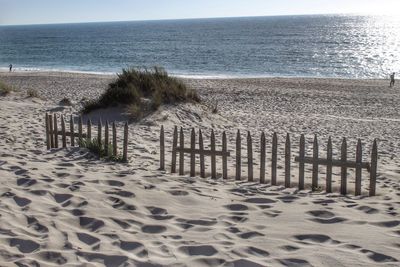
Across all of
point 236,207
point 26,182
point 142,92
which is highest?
point 142,92

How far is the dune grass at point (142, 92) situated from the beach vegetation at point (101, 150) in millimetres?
4845

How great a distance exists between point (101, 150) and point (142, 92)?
646 cm

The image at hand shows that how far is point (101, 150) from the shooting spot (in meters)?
9.22

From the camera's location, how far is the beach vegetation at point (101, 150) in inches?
358

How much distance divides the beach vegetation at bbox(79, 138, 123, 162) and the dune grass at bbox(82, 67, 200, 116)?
15.9ft

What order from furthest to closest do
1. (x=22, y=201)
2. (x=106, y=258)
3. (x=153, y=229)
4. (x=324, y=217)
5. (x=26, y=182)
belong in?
(x=26, y=182)
(x=22, y=201)
(x=324, y=217)
(x=153, y=229)
(x=106, y=258)

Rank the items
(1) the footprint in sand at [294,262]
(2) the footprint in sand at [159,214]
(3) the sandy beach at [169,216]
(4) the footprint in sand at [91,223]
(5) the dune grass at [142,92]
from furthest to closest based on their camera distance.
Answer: (5) the dune grass at [142,92]
(2) the footprint in sand at [159,214]
(4) the footprint in sand at [91,223]
(3) the sandy beach at [169,216]
(1) the footprint in sand at [294,262]

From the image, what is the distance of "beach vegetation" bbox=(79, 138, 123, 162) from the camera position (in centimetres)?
909

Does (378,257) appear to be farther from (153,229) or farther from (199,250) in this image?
(153,229)

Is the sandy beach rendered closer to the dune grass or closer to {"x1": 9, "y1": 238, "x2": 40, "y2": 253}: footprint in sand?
{"x1": 9, "y1": 238, "x2": 40, "y2": 253}: footprint in sand

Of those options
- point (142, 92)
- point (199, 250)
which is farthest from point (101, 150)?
point (142, 92)

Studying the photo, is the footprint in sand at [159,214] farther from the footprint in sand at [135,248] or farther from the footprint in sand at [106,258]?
the footprint in sand at [106,258]

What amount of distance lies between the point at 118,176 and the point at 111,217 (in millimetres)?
1950

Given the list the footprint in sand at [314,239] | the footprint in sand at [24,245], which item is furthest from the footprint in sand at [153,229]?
the footprint in sand at [314,239]
